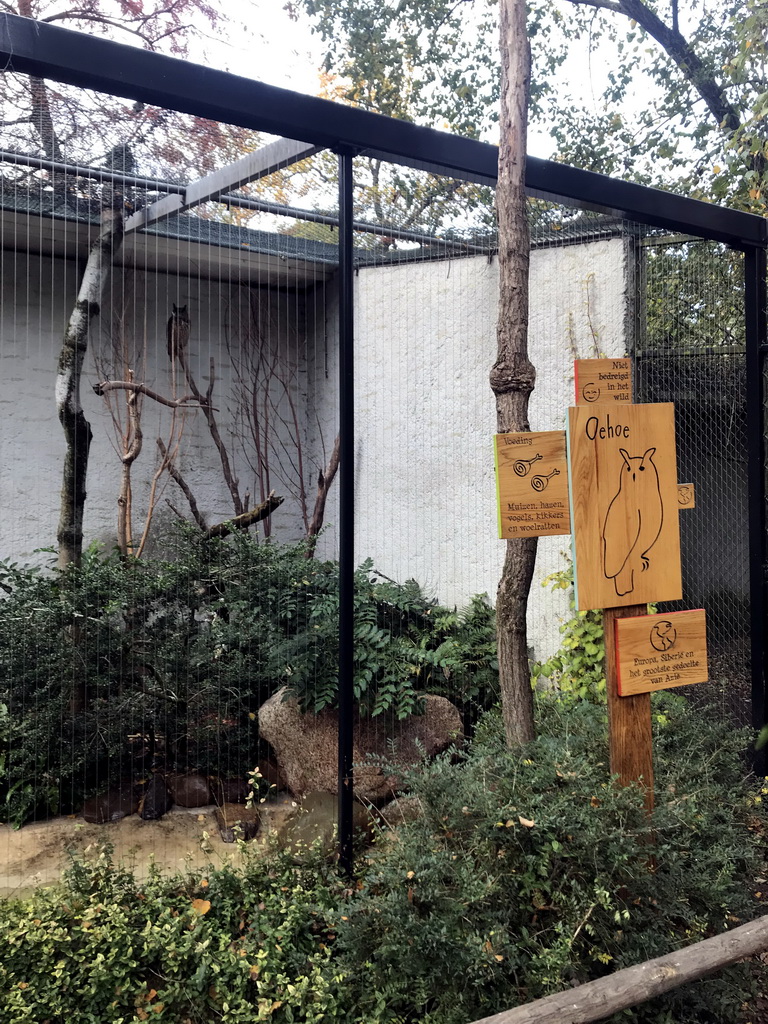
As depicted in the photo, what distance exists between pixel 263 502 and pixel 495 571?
5.55 ft

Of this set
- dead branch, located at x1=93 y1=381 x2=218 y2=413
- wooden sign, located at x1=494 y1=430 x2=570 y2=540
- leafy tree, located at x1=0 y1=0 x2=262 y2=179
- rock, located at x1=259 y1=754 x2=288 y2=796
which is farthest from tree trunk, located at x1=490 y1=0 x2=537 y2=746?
dead branch, located at x1=93 y1=381 x2=218 y2=413

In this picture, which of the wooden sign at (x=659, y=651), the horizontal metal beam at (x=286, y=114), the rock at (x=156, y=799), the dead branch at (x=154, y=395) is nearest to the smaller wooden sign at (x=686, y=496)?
the wooden sign at (x=659, y=651)

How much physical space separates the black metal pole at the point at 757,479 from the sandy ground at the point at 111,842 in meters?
2.67

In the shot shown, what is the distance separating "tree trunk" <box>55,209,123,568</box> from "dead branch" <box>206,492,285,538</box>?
0.59m

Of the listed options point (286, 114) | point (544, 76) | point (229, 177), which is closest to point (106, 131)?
point (229, 177)

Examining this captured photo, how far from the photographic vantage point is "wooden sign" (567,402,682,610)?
2629mm

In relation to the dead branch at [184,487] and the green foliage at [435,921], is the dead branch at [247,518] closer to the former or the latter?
the dead branch at [184,487]

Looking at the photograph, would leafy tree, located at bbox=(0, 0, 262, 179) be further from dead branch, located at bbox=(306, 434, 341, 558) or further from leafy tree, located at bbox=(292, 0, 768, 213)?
leafy tree, located at bbox=(292, 0, 768, 213)

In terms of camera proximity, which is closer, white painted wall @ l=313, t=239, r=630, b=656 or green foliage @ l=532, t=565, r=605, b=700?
white painted wall @ l=313, t=239, r=630, b=656

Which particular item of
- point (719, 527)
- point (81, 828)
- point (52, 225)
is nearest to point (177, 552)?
point (81, 828)

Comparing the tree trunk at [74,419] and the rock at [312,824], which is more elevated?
the tree trunk at [74,419]

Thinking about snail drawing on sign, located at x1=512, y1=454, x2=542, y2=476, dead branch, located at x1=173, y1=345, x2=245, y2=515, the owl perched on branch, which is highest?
the owl perched on branch

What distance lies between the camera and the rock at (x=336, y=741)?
350cm

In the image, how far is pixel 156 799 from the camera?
320 centimetres
